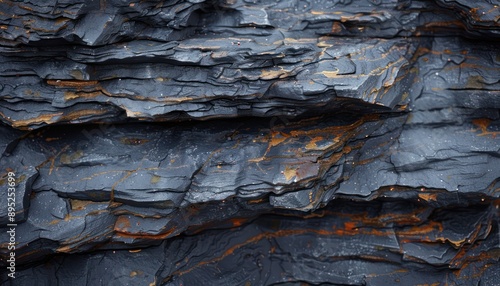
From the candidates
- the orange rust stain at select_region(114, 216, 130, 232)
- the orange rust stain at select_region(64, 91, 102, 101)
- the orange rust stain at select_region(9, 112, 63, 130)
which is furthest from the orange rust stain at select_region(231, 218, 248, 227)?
the orange rust stain at select_region(9, 112, 63, 130)

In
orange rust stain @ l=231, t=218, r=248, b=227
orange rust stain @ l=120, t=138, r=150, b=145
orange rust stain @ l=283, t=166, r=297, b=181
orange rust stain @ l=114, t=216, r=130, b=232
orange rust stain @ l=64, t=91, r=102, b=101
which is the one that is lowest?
orange rust stain @ l=231, t=218, r=248, b=227

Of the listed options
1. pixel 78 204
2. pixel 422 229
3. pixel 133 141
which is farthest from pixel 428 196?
pixel 78 204

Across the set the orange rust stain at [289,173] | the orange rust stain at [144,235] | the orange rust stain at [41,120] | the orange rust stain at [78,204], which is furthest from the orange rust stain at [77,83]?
the orange rust stain at [289,173]

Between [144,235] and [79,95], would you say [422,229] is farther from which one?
[79,95]

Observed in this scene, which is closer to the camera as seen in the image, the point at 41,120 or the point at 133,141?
the point at 41,120

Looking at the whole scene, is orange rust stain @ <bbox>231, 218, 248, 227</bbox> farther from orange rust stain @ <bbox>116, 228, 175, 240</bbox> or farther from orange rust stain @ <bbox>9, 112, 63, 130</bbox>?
orange rust stain @ <bbox>9, 112, 63, 130</bbox>

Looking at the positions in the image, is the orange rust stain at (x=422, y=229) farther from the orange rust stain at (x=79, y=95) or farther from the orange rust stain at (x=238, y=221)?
the orange rust stain at (x=79, y=95)

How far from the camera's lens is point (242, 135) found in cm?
590

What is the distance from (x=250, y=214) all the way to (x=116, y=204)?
147 centimetres

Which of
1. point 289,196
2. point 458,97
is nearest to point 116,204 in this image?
point 289,196

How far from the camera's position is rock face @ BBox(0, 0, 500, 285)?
5301mm

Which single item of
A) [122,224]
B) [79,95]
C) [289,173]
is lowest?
[122,224]

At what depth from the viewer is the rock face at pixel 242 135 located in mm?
5301

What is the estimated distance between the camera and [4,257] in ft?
19.2
